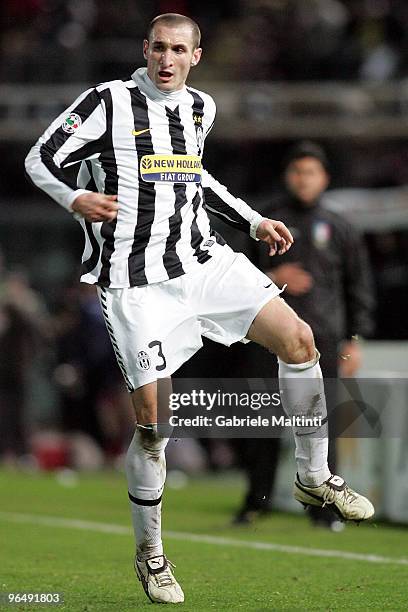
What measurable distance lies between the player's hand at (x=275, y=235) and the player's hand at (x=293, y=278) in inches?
111

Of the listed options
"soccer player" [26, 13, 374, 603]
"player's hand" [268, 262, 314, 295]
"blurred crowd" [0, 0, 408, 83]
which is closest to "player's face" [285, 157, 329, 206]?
"player's hand" [268, 262, 314, 295]

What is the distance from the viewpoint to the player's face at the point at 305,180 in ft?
33.9

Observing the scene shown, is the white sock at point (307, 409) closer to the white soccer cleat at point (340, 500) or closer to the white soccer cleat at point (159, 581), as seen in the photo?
the white soccer cleat at point (340, 500)

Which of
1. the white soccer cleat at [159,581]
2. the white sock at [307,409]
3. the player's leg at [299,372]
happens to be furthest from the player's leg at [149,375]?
the white sock at [307,409]

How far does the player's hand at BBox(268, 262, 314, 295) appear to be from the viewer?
10234mm

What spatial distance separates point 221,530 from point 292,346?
12.7 ft

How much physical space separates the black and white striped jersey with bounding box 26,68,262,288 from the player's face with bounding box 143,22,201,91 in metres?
0.08

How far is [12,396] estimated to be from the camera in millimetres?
16812

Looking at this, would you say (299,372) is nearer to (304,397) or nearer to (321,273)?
(304,397)

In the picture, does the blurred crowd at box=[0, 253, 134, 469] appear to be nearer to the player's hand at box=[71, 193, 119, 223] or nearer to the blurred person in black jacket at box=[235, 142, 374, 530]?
the blurred person in black jacket at box=[235, 142, 374, 530]

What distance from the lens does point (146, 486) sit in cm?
720

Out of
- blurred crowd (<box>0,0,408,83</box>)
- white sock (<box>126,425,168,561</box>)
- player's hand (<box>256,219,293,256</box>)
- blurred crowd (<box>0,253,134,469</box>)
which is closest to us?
white sock (<box>126,425,168,561</box>)

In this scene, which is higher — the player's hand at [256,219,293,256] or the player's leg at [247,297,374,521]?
the player's hand at [256,219,293,256]

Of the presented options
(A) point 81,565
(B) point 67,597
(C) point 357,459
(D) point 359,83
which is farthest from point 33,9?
(B) point 67,597
